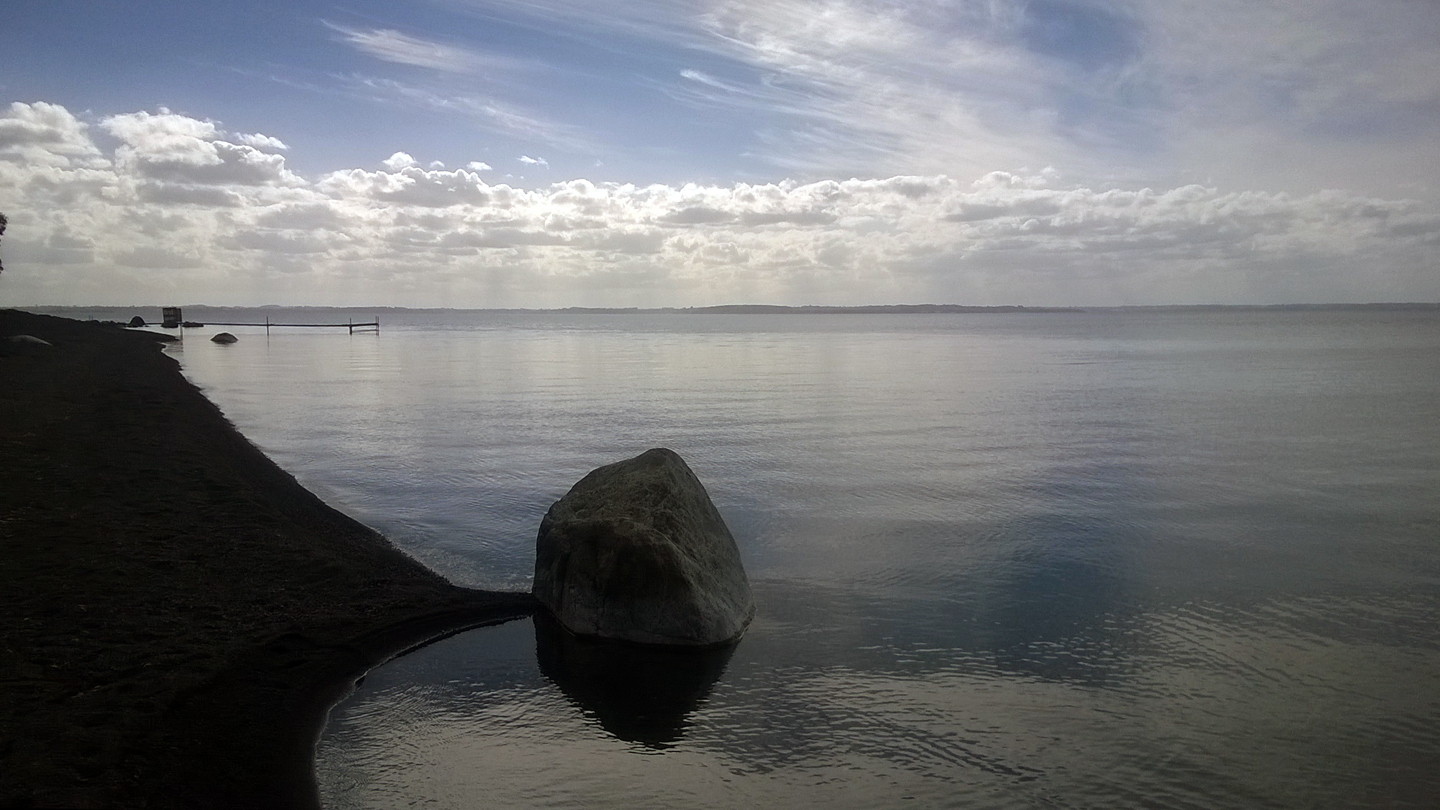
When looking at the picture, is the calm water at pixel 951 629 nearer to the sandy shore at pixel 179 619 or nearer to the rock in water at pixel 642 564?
the rock in water at pixel 642 564

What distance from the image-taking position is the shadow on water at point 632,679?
10398mm

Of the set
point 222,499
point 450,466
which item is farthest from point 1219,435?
point 222,499

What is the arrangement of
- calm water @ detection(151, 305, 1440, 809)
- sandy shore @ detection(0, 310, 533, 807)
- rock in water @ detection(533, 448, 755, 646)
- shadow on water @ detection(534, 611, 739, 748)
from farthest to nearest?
rock in water @ detection(533, 448, 755, 646)
shadow on water @ detection(534, 611, 739, 748)
calm water @ detection(151, 305, 1440, 809)
sandy shore @ detection(0, 310, 533, 807)

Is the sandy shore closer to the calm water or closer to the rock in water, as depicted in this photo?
the calm water

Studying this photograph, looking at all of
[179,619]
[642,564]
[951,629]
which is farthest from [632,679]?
[179,619]

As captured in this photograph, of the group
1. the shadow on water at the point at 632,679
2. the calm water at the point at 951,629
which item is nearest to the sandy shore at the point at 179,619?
the calm water at the point at 951,629

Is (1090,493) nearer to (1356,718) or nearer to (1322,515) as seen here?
(1322,515)

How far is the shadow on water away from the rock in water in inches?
8.0

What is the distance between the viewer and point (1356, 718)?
10.6 metres

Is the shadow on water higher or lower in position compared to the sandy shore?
lower

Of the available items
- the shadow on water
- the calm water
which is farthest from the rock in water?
the calm water

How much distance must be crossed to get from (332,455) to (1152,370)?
56787 millimetres

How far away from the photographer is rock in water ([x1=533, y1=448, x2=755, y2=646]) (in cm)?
1218

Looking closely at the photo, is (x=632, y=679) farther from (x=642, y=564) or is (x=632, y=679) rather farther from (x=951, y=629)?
(x=951, y=629)
